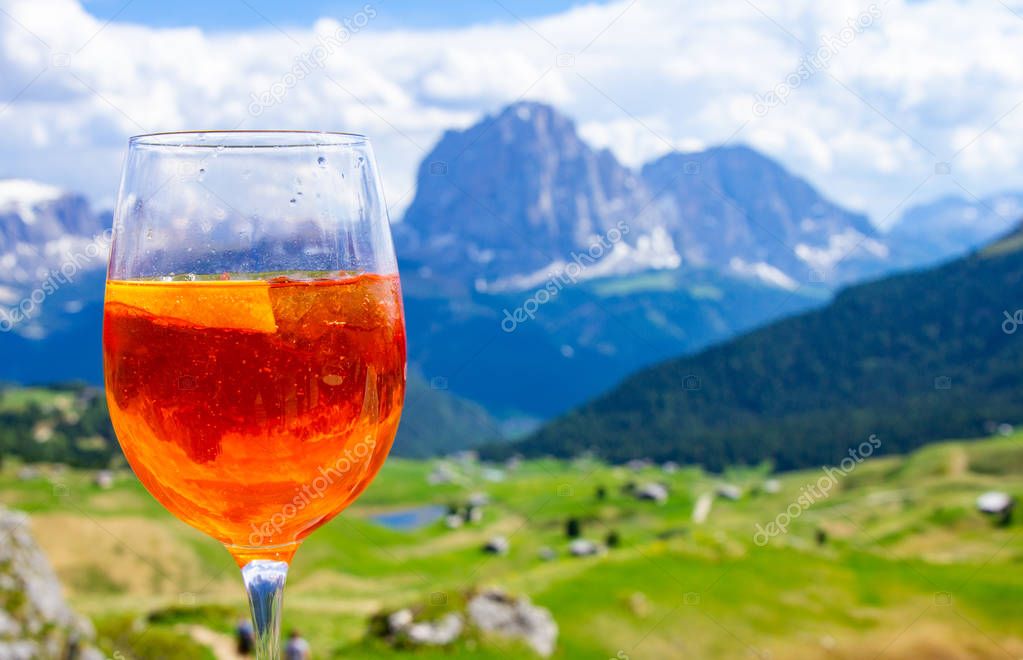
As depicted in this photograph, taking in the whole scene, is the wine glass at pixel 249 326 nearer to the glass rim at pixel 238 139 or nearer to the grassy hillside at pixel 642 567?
the glass rim at pixel 238 139

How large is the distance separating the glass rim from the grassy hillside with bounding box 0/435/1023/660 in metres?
29.5

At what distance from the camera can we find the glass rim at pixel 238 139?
1.97 metres

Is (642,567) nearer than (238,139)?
No

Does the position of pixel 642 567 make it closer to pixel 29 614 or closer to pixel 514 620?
pixel 514 620

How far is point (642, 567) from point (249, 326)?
214 feet

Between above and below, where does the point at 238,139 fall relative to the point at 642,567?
below

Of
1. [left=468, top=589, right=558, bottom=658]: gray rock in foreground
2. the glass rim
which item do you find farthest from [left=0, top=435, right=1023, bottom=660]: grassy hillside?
the glass rim

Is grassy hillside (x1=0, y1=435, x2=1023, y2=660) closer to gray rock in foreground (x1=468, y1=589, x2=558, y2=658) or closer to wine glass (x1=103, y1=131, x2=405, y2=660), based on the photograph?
gray rock in foreground (x1=468, y1=589, x2=558, y2=658)

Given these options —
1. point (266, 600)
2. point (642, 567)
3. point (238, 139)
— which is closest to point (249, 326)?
point (238, 139)

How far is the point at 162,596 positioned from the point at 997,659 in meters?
65.1

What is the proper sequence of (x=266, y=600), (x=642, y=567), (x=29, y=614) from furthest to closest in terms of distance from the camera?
1. (x=642, y=567)
2. (x=29, y=614)
3. (x=266, y=600)

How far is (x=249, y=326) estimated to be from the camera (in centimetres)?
203

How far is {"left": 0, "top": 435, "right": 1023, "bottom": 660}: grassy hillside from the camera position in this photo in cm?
4906

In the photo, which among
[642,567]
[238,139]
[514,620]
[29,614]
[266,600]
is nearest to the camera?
[266,600]
